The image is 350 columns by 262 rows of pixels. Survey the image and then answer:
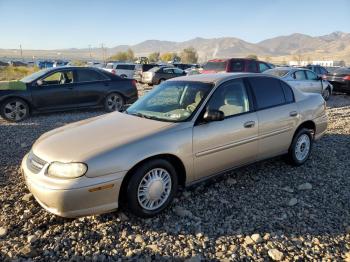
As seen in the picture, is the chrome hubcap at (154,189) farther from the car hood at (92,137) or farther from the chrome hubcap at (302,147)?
the chrome hubcap at (302,147)

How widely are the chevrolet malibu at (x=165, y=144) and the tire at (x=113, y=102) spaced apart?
5.76 meters

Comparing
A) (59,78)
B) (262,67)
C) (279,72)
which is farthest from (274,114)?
(262,67)

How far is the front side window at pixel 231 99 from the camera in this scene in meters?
4.35

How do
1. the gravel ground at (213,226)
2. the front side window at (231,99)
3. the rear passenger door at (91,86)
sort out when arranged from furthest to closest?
the rear passenger door at (91,86) → the front side window at (231,99) → the gravel ground at (213,226)

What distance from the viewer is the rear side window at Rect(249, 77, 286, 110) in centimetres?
481

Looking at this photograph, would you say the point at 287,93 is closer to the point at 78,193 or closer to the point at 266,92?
the point at 266,92

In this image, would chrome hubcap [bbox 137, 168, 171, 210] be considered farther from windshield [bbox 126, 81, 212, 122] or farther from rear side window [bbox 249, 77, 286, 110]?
rear side window [bbox 249, 77, 286, 110]

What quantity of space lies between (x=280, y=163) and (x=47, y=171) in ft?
12.3

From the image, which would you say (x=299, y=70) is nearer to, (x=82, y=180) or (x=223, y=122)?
(x=223, y=122)

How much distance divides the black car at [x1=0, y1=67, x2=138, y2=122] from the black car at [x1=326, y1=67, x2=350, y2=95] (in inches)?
410

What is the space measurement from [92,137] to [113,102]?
276 inches

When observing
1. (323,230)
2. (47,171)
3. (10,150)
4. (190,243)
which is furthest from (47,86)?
(323,230)

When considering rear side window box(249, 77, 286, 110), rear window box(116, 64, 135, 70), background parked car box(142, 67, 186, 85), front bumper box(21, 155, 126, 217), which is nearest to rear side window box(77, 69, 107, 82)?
rear side window box(249, 77, 286, 110)

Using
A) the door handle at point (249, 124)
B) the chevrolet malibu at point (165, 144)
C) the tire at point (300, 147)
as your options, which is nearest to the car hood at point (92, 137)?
the chevrolet malibu at point (165, 144)
